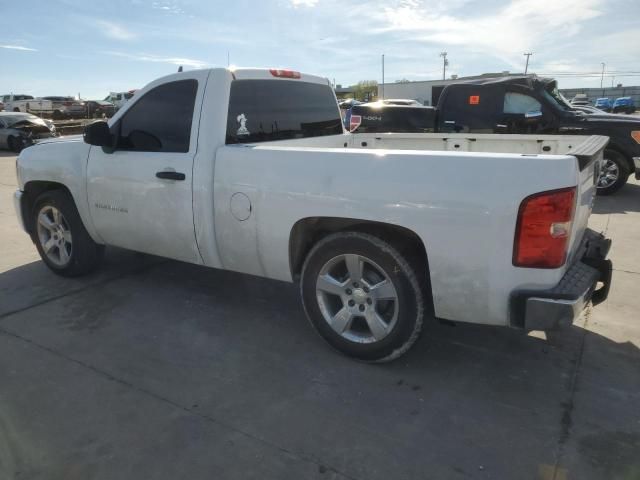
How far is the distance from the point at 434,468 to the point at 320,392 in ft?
2.77

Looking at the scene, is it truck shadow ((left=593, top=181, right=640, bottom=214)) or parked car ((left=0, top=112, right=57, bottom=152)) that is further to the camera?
parked car ((left=0, top=112, right=57, bottom=152))

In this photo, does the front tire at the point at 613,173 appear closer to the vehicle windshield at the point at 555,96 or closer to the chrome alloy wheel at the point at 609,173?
the chrome alloy wheel at the point at 609,173

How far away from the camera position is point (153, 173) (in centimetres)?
385

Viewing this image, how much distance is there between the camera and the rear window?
3745 mm

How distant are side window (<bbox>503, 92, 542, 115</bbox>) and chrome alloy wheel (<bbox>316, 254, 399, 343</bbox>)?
6.71 m

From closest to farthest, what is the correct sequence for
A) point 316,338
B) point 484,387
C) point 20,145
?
point 484,387
point 316,338
point 20,145

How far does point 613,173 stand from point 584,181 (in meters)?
7.01

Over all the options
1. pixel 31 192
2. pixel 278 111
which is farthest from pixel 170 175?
pixel 31 192

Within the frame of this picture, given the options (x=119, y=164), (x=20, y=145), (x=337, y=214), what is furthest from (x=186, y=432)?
(x=20, y=145)

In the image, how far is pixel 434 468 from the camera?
2369 mm

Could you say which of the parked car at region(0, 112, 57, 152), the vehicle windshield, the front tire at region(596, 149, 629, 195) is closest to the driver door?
the vehicle windshield

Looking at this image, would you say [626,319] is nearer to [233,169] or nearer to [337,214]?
[337,214]

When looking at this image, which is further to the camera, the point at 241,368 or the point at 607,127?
the point at 607,127

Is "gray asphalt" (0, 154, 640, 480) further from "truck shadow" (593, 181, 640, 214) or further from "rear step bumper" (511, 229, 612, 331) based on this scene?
"truck shadow" (593, 181, 640, 214)
